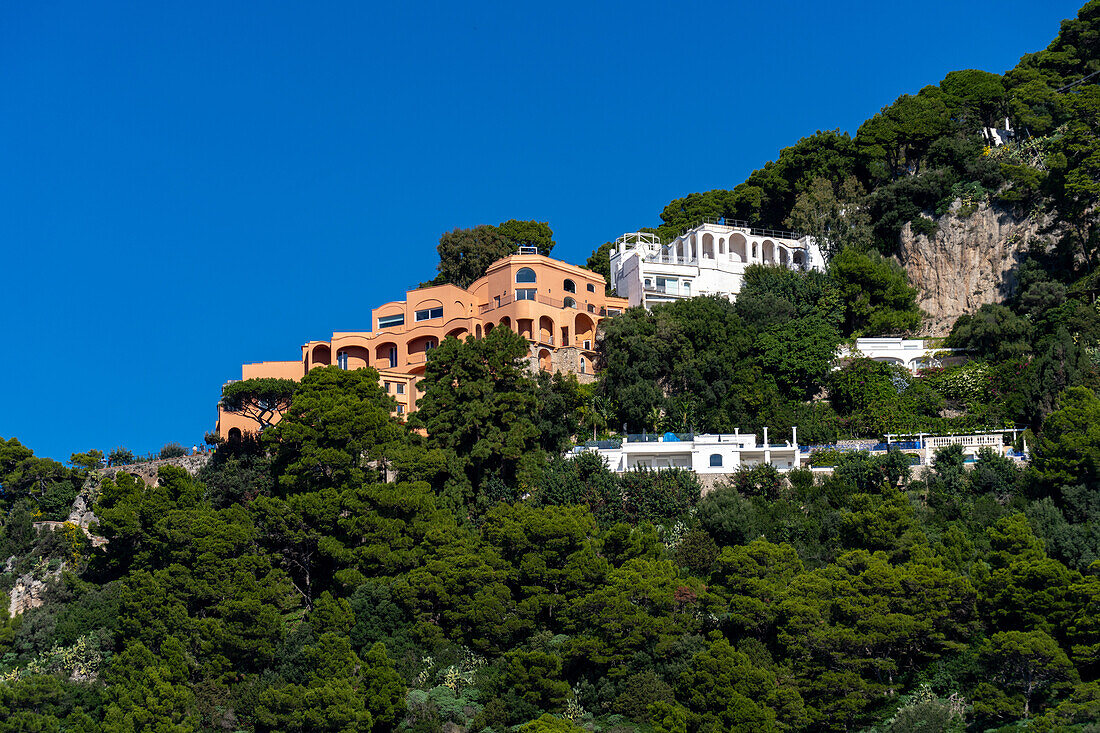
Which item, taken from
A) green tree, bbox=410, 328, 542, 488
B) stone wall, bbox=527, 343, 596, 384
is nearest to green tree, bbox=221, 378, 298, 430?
green tree, bbox=410, 328, 542, 488

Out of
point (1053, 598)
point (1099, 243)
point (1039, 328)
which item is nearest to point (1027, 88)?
point (1099, 243)

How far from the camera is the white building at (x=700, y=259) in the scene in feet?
213

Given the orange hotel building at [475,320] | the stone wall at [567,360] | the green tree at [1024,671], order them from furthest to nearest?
the orange hotel building at [475,320] < the stone wall at [567,360] < the green tree at [1024,671]

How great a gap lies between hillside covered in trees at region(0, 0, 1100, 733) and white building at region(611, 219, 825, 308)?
14.7 ft

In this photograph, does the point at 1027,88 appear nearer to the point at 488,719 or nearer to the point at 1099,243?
the point at 1099,243

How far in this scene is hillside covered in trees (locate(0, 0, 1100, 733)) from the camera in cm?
3712

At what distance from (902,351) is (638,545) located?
19.6 metres

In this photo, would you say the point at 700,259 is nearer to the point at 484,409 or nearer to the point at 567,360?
the point at 567,360

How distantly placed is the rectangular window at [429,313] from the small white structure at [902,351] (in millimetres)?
20032

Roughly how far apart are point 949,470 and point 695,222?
28.7 metres

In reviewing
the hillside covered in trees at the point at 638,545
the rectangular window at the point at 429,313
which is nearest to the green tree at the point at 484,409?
the hillside covered in trees at the point at 638,545

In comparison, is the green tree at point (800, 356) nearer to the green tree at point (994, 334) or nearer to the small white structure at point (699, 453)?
Result: the small white structure at point (699, 453)

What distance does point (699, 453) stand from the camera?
163ft

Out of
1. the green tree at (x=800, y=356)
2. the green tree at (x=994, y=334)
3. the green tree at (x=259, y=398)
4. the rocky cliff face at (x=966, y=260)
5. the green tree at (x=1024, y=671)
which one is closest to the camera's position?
the green tree at (x=1024, y=671)
